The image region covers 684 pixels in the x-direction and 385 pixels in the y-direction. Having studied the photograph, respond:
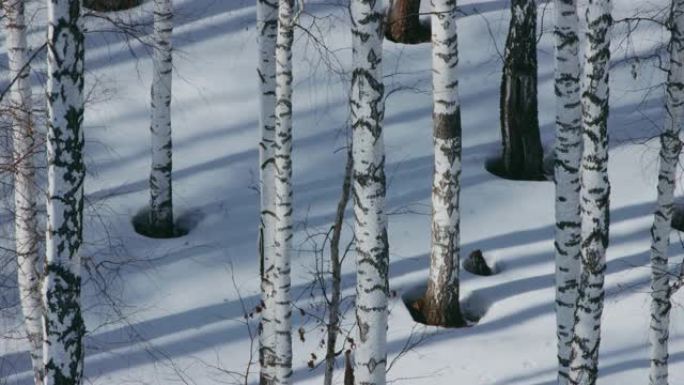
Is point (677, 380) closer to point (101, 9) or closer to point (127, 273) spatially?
point (127, 273)

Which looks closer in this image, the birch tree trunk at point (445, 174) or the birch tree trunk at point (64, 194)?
the birch tree trunk at point (64, 194)

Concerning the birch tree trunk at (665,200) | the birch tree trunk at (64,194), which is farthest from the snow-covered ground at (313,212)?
the birch tree trunk at (64,194)

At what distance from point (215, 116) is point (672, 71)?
7411mm

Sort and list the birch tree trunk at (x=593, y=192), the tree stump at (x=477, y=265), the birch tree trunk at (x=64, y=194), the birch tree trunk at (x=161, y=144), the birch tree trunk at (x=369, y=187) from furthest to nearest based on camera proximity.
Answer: the birch tree trunk at (x=161, y=144) < the tree stump at (x=477, y=265) < the birch tree trunk at (x=593, y=192) < the birch tree trunk at (x=369, y=187) < the birch tree trunk at (x=64, y=194)

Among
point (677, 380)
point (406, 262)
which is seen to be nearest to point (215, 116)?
point (406, 262)

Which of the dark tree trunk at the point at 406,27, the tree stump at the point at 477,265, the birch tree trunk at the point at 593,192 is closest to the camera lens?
the birch tree trunk at the point at 593,192

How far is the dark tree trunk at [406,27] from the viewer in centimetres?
1931

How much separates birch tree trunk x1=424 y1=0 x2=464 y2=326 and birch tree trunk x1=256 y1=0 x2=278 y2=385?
2019 mm

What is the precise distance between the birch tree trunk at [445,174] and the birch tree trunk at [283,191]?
2.03m

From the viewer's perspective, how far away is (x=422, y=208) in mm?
16469

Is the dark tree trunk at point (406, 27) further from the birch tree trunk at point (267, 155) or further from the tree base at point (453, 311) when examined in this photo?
the birch tree trunk at point (267, 155)

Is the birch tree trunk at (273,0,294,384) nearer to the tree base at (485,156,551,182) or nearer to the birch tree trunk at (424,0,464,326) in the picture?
the birch tree trunk at (424,0,464,326)

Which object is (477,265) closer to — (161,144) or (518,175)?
(518,175)

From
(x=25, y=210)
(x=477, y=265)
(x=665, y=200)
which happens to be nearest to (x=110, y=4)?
(x=477, y=265)
